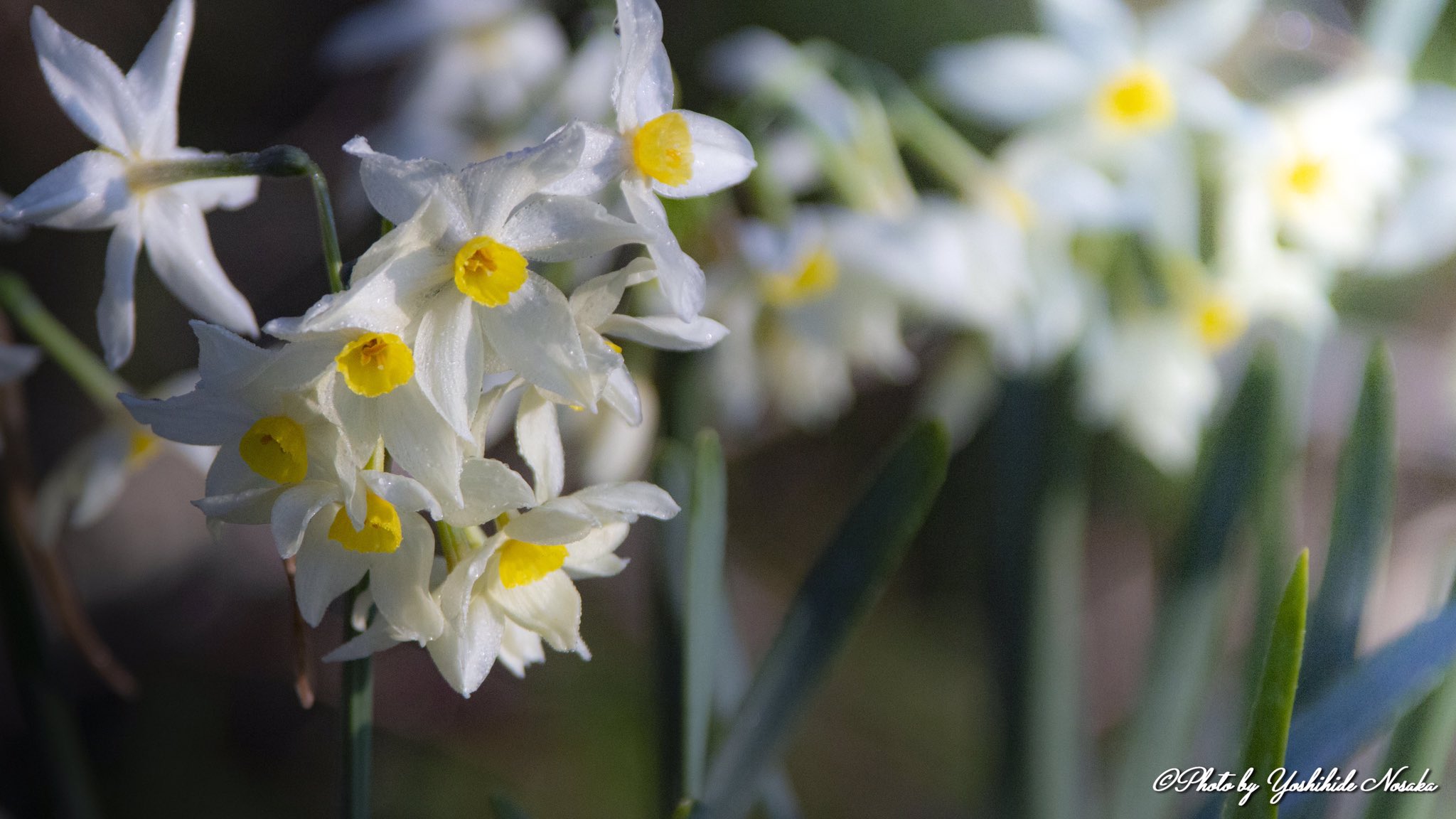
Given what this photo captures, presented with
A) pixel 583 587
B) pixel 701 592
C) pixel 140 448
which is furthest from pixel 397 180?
pixel 583 587

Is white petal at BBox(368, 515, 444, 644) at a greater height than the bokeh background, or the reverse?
white petal at BBox(368, 515, 444, 644)

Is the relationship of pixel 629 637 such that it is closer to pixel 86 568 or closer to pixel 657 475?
pixel 86 568

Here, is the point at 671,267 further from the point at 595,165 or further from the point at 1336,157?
the point at 1336,157

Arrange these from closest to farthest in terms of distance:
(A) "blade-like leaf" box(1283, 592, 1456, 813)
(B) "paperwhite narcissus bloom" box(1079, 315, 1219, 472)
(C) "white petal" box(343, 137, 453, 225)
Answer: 1. (C) "white petal" box(343, 137, 453, 225)
2. (A) "blade-like leaf" box(1283, 592, 1456, 813)
3. (B) "paperwhite narcissus bloom" box(1079, 315, 1219, 472)

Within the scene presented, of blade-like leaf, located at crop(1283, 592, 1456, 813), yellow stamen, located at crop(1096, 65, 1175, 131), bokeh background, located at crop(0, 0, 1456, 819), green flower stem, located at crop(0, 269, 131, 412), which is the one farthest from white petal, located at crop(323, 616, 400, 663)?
bokeh background, located at crop(0, 0, 1456, 819)

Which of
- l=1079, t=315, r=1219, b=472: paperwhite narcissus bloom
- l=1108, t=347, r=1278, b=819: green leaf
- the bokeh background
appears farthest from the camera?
the bokeh background

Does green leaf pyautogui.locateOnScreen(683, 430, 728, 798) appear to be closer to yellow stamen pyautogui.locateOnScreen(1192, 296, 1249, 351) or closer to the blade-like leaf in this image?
the blade-like leaf
